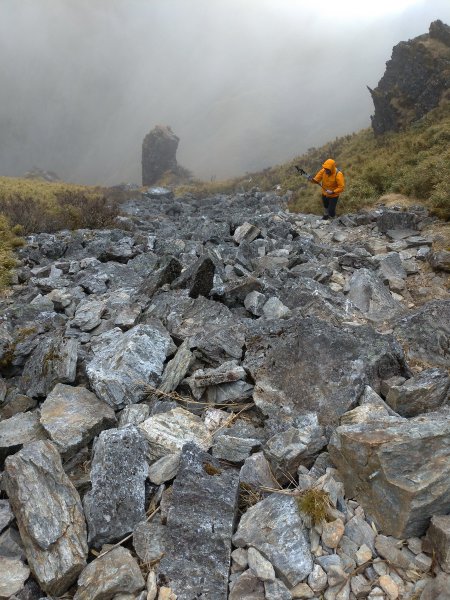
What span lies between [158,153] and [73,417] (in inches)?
4070

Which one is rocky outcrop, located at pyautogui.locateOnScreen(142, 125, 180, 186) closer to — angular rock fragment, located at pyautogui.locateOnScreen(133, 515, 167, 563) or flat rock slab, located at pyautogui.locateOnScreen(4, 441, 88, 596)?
flat rock slab, located at pyautogui.locateOnScreen(4, 441, 88, 596)

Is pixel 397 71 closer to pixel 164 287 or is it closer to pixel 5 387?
pixel 164 287

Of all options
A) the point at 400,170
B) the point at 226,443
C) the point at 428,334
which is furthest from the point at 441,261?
the point at 400,170

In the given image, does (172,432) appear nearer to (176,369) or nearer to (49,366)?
(176,369)

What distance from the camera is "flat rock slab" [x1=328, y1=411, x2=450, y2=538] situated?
2635 mm

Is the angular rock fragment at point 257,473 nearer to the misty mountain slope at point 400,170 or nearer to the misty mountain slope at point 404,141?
the misty mountain slope at point 400,170

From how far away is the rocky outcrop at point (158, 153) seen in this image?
9681 centimetres

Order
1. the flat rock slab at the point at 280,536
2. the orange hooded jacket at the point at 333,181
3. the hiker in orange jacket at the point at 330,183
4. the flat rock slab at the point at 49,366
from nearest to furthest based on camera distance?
the flat rock slab at the point at 280,536
the flat rock slab at the point at 49,366
the hiker in orange jacket at the point at 330,183
the orange hooded jacket at the point at 333,181

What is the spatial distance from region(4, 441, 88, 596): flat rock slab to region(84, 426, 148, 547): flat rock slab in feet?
0.44

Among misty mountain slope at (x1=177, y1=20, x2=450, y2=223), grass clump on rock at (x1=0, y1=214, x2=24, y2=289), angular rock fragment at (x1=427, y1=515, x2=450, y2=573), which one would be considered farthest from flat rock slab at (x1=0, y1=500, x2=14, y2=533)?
misty mountain slope at (x1=177, y1=20, x2=450, y2=223)

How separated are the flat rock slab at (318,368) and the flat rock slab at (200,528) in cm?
95

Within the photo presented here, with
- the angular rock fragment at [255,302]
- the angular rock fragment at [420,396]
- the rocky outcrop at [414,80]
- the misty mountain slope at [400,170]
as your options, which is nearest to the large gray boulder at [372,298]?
the angular rock fragment at [255,302]

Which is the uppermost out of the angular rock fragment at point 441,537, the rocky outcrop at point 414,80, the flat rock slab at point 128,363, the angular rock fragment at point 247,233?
the rocky outcrop at point 414,80

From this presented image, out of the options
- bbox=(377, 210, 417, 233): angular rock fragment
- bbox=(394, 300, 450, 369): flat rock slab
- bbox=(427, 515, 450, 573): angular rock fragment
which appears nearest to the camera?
bbox=(427, 515, 450, 573): angular rock fragment
